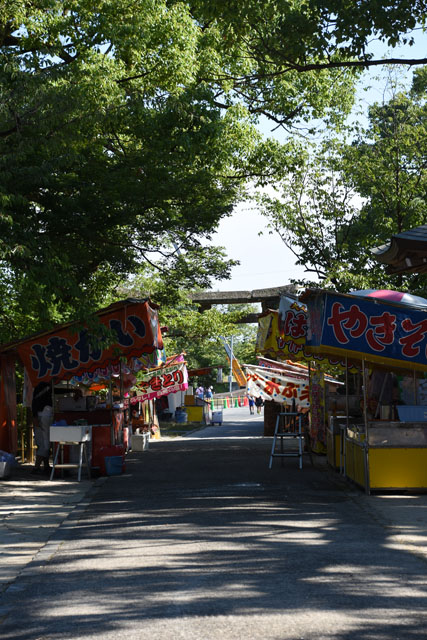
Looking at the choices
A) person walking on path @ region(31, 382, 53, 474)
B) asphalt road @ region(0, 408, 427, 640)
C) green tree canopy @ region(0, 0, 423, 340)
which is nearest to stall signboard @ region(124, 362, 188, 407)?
green tree canopy @ region(0, 0, 423, 340)

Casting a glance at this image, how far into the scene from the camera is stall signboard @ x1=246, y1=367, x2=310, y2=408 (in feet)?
81.1

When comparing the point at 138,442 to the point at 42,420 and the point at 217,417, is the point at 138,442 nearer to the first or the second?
the point at 42,420

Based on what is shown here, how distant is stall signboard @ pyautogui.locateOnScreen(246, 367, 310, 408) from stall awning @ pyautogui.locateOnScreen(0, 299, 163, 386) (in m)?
9.22

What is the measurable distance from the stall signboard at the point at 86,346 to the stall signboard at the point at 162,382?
1157 cm

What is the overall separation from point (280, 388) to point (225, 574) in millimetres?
18182

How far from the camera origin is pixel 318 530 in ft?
29.2

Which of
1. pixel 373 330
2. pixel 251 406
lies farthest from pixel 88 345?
pixel 251 406

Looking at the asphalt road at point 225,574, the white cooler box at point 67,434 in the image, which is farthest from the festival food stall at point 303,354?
the asphalt road at point 225,574

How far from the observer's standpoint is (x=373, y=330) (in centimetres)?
1212

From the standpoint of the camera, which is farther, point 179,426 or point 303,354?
point 179,426

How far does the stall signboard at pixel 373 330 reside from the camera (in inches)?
475

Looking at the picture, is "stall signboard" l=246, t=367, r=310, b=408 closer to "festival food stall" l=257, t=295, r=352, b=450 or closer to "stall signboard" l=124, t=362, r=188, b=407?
"festival food stall" l=257, t=295, r=352, b=450

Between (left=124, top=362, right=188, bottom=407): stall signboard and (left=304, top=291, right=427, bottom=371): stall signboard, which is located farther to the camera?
(left=124, top=362, right=188, bottom=407): stall signboard

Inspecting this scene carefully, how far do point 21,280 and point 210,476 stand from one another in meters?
5.70
